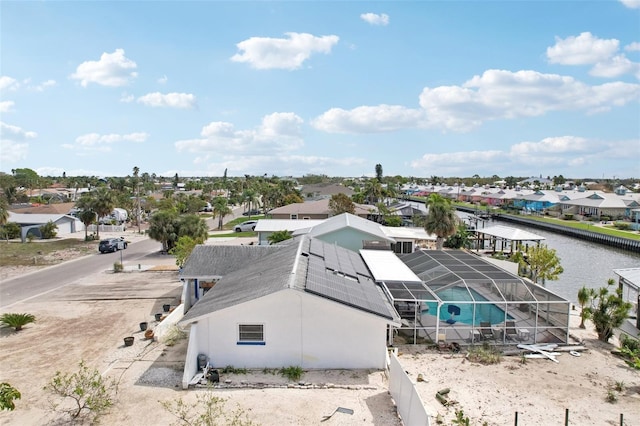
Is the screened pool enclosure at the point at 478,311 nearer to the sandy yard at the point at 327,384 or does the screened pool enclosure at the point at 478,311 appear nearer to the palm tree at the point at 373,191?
the sandy yard at the point at 327,384

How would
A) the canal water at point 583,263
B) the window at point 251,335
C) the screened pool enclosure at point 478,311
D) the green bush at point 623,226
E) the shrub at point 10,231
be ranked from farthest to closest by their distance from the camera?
1. the green bush at point 623,226
2. the shrub at point 10,231
3. the canal water at point 583,263
4. the screened pool enclosure at point 478,311
5. the window at point 251,335

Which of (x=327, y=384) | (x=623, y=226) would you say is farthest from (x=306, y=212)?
(x=623, y=226)

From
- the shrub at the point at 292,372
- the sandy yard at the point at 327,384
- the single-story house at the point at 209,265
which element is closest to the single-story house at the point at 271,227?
the single-story house at the point at 209,265

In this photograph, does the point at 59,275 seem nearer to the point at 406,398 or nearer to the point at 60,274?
the point at 60,274

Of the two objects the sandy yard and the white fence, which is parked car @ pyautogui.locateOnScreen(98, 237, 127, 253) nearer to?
the sandy yard

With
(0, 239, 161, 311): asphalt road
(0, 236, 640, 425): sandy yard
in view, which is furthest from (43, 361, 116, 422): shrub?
(0, 239, 161, 311): asphalt road

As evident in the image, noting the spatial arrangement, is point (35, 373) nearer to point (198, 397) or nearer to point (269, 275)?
point (198, 397)

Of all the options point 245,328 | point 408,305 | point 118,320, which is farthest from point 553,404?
point 118,320
